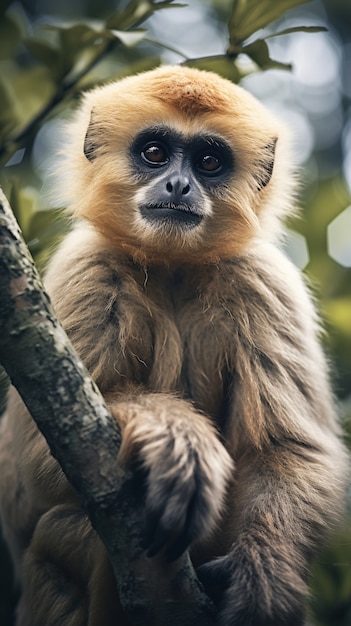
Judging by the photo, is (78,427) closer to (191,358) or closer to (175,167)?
(191,358)

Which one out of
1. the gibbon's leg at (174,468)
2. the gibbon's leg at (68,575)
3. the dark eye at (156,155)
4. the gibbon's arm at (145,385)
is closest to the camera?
the gibbon's leg at (174,468)

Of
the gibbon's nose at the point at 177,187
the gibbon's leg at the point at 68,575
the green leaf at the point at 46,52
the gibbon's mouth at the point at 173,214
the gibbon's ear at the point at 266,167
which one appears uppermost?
the green leaf at the point at 46,52

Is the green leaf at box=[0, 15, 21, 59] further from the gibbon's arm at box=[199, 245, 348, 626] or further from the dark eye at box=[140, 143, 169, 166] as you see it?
the gibbon's arm at box=[199, 245, 348, 626]

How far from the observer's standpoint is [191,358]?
5.66 m

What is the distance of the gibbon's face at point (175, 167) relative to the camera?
588 centimetres

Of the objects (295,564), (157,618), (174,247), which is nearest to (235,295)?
(174,247)

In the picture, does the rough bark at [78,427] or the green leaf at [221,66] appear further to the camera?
the green leaf at [221,66]

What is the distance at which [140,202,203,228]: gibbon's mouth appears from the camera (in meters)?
5.82

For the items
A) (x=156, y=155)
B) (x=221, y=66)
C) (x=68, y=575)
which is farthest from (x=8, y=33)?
(x=68, y=575)

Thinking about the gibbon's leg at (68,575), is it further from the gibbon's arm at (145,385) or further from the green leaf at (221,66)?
the green leaf at (221,66)

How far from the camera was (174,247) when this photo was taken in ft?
19.2

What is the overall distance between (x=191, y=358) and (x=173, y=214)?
102cm

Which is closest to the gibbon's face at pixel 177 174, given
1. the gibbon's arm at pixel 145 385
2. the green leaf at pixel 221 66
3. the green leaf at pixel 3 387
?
the gibbon's arm at pixel 145 385

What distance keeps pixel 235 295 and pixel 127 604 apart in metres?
A: 2.38
